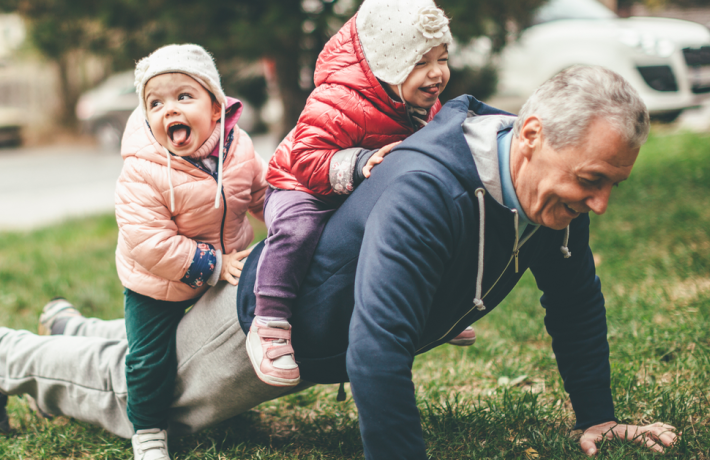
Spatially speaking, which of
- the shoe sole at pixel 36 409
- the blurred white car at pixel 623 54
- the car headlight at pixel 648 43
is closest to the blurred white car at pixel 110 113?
the blurred white car at pixel 623 54

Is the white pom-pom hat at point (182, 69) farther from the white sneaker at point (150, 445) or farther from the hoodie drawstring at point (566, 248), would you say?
the hoodie drawstring at point (566, 248)

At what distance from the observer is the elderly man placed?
160 centimetres

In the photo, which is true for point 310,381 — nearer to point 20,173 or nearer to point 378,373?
point 378,373

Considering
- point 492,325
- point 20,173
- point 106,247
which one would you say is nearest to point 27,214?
point 106,247

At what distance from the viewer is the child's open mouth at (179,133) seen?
215 cm

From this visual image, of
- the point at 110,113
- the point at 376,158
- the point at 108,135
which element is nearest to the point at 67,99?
the point at 108,135

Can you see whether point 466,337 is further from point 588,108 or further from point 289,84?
point 289,84

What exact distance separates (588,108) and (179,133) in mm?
1285

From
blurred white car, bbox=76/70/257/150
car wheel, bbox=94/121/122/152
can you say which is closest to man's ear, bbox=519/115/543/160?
blurred white car, bbox=76/70/257/150

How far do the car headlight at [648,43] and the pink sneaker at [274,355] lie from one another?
24.1ft

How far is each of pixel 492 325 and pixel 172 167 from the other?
2.09 metres

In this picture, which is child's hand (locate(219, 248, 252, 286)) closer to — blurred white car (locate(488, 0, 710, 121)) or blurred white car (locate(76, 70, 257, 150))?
blurred white car (locate(488, 0, 710, 121))

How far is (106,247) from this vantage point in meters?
5.86

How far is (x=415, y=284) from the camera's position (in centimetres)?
163
